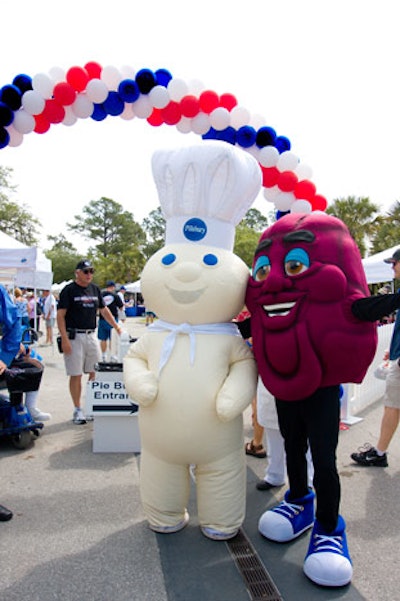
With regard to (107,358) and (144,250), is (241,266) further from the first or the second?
(144,250)

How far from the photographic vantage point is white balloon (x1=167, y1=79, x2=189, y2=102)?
3611mm

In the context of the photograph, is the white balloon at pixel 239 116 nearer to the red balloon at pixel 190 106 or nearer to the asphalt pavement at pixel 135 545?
the red balloon at pixel 190 106

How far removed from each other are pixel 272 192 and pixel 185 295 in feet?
5.55

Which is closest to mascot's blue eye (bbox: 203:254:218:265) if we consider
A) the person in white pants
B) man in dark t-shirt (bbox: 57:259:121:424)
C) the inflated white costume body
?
the inflated white costume body

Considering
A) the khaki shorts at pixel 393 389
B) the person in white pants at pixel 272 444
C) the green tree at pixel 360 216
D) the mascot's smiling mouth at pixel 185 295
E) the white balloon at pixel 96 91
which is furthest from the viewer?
the green tree at pixel 360 216

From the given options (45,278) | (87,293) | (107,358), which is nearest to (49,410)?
(87,293)

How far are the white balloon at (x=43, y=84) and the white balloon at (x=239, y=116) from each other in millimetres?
1460

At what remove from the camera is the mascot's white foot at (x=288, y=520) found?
2846mm

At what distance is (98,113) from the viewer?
148 inches

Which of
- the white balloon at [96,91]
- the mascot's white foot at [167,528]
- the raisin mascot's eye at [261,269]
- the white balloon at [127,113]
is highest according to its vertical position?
A: the white balloon at [96,91]

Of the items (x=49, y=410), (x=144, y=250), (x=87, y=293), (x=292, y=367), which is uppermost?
(x=144, y=250)

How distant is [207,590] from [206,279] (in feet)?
5.48

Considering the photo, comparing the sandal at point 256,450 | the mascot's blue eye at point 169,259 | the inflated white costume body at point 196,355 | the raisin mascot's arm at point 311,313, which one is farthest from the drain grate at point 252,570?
the mascot's blue eye at point 169,259

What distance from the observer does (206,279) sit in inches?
106
